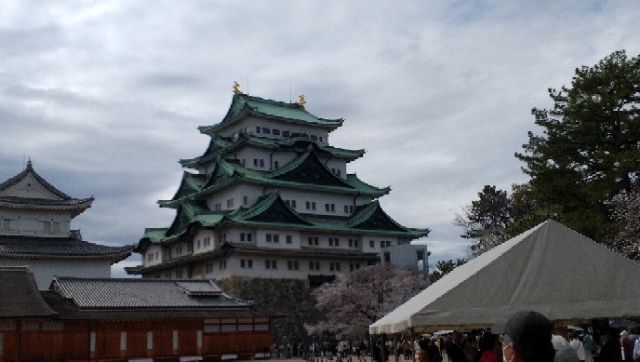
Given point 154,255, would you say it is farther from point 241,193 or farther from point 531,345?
point 531,345

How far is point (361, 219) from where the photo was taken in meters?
59.0

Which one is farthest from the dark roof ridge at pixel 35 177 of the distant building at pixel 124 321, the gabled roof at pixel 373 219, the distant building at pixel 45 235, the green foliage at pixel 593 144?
the green foliage at pixel 593 144

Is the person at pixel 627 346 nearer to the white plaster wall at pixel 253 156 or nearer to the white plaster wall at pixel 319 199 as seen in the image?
the white plaster wall at pixel 319 199

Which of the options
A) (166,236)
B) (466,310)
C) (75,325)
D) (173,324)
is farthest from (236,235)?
(466,310)

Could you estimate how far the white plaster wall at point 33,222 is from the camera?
4725 centimetres

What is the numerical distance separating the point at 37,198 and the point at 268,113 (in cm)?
2249

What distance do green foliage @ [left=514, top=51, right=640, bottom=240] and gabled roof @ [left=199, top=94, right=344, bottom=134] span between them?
34.6m

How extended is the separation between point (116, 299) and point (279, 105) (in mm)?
31578

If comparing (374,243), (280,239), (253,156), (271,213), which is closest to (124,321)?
(271,213)

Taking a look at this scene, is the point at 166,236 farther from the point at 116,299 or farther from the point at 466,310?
the point at 466,310

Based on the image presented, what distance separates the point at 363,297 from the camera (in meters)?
49.5

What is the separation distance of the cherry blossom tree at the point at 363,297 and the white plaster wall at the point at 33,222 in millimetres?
19941

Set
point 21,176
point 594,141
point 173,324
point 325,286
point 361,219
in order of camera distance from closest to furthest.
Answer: point 594,141
point 173,324
point 21,176
point 325,286
point 361,219

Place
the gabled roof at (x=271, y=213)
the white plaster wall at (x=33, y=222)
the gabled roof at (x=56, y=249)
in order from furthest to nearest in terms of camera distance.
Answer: the gabled roof at (x=271, y=213)
the white plaster wall at (x=33, y=222)
the gabled roof at (x=56, y=249)
